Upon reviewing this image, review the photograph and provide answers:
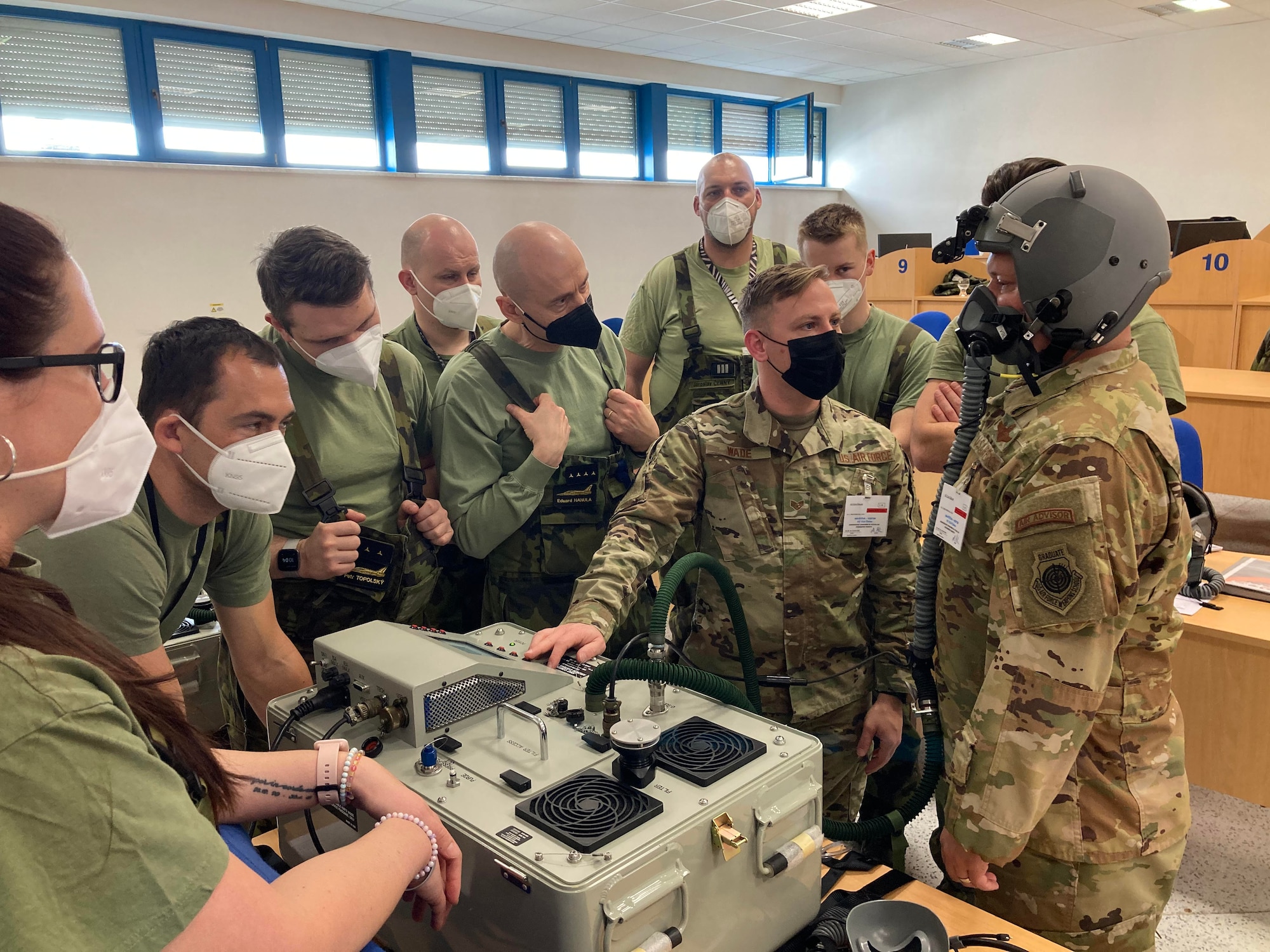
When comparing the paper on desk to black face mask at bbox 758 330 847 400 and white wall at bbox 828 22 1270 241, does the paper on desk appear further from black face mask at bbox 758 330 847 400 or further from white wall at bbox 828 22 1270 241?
white wall at bbox 828 22 1270 241

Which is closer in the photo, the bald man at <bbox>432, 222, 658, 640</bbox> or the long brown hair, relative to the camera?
the long brown hair

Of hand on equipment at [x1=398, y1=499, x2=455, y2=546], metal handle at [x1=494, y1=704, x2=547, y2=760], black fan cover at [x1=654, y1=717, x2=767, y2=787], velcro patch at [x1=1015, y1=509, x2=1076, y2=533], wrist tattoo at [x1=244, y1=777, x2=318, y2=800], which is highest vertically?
velcro patch at [x1=1015, y1=509, x2=1076, y2=533]

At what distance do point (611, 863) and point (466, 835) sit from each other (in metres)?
0.17

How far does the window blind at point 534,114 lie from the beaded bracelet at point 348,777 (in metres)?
7.63

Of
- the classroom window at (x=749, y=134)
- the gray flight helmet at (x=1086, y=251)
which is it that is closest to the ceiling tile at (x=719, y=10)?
the classroom window at (x=749, y=134)

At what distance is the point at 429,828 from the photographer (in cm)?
86

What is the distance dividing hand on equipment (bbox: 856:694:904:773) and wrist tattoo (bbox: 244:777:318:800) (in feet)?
3.60

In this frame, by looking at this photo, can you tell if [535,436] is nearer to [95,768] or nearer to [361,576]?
[361,576]

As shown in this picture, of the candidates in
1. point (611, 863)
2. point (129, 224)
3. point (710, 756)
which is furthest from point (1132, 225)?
point (129, 224)

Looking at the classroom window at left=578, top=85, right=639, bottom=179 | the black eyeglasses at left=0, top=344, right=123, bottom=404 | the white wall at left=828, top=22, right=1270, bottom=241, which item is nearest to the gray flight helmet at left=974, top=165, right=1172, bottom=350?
the black eyeglasses at left=0, top=344, right=123, bottom=404

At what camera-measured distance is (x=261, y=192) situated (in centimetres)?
610

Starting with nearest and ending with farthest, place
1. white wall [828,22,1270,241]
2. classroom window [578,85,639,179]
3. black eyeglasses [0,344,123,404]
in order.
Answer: black eyeglasses [0,344,123,404], white wall [828,22,1270,241], classroom window [578,85,639,179]

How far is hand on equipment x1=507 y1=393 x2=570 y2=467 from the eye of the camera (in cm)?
182

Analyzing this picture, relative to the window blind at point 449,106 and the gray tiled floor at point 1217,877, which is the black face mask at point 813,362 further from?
the window blind at point 449,106
